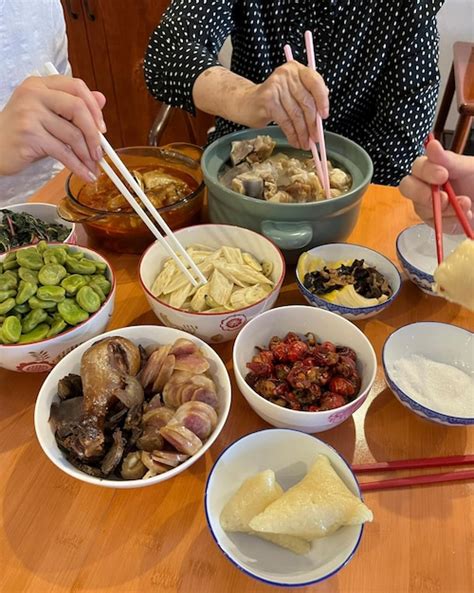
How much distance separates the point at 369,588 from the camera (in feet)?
2.17

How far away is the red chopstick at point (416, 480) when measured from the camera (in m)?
0.76

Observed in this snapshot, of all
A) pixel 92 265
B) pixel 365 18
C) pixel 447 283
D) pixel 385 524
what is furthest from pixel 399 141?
pixel 385 524

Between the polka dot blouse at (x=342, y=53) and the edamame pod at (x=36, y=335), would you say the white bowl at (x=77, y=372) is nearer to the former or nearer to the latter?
the edamame pod at (x=36, y=335)

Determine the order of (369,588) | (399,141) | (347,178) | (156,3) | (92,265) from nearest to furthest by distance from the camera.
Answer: (369,588)
(92,265)
(347,178)
(399,141)
(156,3)

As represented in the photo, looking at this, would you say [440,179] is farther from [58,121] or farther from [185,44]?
[185,44]

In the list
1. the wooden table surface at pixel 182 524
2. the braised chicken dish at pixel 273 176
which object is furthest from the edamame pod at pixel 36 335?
the braised chicken dish at pixel 273 176

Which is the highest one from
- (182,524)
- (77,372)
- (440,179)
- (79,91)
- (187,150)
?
(79,91)

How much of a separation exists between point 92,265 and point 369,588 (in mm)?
689

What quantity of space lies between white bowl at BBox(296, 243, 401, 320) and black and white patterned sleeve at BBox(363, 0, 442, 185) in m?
0.61

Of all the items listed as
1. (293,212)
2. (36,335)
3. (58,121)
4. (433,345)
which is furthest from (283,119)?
(36,335)

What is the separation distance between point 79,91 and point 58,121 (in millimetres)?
66

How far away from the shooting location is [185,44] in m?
1.37

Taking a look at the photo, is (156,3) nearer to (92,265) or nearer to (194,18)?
(194,18)

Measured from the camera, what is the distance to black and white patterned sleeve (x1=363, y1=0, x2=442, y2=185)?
141cm
